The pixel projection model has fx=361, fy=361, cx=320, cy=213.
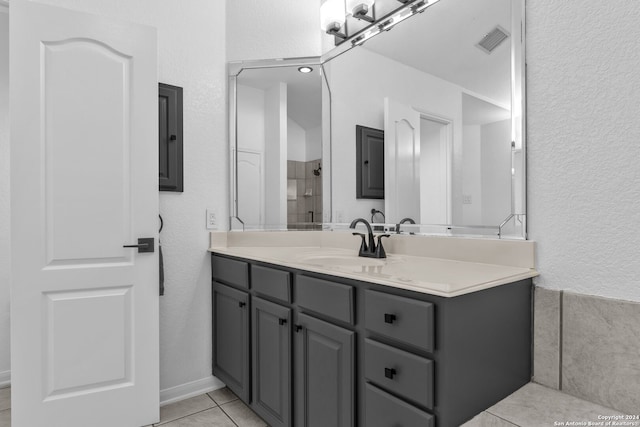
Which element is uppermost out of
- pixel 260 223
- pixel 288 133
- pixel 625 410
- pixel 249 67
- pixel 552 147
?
pixel 249 67

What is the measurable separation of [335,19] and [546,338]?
2078 millimetres

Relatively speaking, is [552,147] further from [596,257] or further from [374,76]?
[374,76]

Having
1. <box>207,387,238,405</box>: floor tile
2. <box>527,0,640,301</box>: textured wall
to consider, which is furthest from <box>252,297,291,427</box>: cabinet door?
<box>527,0,640,301</box>: textured wall

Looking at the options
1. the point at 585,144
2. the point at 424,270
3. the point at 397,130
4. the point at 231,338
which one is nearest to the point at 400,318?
the point at 424,270

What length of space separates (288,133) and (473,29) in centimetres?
126

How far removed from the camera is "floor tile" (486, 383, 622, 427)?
1063mm

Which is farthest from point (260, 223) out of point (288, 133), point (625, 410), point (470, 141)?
point (625, 410)

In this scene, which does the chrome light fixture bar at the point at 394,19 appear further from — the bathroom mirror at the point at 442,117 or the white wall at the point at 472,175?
the white wall at the point at 472,175

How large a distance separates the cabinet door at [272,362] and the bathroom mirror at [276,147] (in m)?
0.73

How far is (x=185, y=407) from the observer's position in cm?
212

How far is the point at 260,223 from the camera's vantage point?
2.43 m

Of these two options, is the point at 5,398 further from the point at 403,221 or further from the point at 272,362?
the point at 403,221

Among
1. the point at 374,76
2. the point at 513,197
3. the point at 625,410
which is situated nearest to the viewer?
the point at 625,410

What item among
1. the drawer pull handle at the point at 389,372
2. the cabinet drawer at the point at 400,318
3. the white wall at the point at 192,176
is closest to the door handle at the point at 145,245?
the white wall at the point at 192,176
